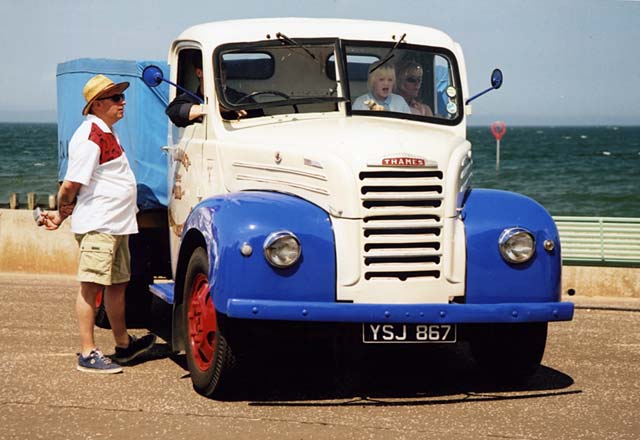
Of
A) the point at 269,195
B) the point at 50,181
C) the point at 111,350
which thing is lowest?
the point at 50,181

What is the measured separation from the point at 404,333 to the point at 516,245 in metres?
0.90

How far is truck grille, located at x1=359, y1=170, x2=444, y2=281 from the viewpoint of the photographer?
8594 mm

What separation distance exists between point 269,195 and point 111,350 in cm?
254

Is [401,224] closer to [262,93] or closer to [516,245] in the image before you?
[516,245]

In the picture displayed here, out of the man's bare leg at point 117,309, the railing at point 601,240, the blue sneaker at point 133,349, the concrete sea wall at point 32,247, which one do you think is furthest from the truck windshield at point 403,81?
the concrete sea wall at point 32,247

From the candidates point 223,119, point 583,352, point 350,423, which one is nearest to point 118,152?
point 223,119

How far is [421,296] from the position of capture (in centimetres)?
866

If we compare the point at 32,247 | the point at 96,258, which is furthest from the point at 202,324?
the point at 32,247

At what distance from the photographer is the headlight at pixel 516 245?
8758 millimetres

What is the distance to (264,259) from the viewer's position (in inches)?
330

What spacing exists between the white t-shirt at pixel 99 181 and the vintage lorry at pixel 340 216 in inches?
21.2

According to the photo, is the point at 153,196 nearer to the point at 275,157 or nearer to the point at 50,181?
the point at 275,157

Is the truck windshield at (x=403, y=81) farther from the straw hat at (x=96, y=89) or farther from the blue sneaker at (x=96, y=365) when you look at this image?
the blue sneaker at (x=96, y=365)

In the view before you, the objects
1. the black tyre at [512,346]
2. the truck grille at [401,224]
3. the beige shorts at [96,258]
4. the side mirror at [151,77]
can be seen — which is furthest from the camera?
the beige shorts at [96,258]
